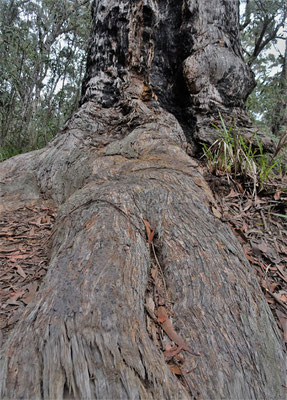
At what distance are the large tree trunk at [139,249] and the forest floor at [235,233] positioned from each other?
0.68 feet

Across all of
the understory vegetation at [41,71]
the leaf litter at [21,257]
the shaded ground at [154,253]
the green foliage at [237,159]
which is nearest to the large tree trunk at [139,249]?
the shaded ground at [154,253]

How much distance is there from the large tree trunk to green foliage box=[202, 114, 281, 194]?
0.35m

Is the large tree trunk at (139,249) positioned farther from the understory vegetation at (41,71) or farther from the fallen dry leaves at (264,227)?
the understory vegetation at (41,71)

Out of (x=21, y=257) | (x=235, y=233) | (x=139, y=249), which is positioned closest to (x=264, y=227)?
(x=235, y=233)

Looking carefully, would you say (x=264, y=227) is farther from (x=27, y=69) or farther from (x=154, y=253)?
(x=27, y=69)

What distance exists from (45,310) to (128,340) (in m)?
0.38

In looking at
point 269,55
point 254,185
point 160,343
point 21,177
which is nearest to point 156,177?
point 254,185

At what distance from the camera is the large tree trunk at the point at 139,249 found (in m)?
1.03

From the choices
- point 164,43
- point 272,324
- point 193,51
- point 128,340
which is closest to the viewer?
point 128,340

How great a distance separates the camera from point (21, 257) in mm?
1936

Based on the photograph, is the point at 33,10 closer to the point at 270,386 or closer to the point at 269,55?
the point at 269,55

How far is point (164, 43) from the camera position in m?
3.27

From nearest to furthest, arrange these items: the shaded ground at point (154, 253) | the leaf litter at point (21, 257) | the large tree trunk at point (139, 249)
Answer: the large tree trunk at point (139, 249), the shaded ground at point (154, 253), the leaf litter at point (21, 257)

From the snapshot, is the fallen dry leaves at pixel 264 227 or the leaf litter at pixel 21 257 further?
the fallen dry leaves at pixel 264 227
